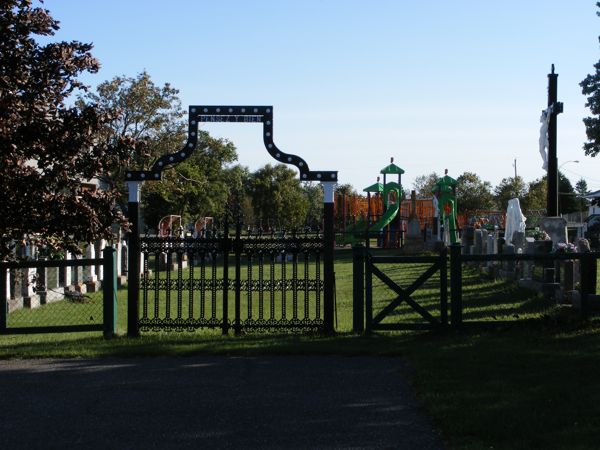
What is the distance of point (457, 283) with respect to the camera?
42.2 feet

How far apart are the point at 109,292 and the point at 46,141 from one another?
254 cm

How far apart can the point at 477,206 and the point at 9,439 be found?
7397 centimetres

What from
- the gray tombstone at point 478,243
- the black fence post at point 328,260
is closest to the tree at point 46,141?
the black fence post at point 328,260

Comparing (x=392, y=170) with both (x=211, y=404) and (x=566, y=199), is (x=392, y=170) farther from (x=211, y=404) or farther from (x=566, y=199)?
(x=566, y=199)

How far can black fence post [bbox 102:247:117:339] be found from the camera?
12836 millimetres

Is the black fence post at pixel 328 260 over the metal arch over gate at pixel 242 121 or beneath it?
beneath

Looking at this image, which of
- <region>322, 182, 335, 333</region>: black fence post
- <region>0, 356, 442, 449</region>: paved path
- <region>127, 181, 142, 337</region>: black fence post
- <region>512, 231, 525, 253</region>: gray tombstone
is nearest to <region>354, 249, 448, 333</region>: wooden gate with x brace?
<region>322, 182, 335, 333</region>: black fence post

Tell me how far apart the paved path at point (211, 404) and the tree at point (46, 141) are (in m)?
1.98

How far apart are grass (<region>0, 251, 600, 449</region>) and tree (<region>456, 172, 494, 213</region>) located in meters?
63.0

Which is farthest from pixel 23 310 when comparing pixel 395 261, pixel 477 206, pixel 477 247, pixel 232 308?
pixel 477 206

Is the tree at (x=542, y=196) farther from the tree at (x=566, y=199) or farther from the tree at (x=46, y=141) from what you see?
the tree at (x=46, y=141)

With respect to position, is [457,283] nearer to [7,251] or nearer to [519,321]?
[519,321]

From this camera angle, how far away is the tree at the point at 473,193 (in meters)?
78.8

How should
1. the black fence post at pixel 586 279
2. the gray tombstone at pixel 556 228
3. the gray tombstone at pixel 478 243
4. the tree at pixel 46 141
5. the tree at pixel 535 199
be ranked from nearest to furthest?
1. the tree at pixel 46 141
2. the black fence post at pixel 586 279
3. the gray tombstone at pixel 556 228
4. the gray tombstone at pixel 478 243
5. the tree at pixel 535 199
